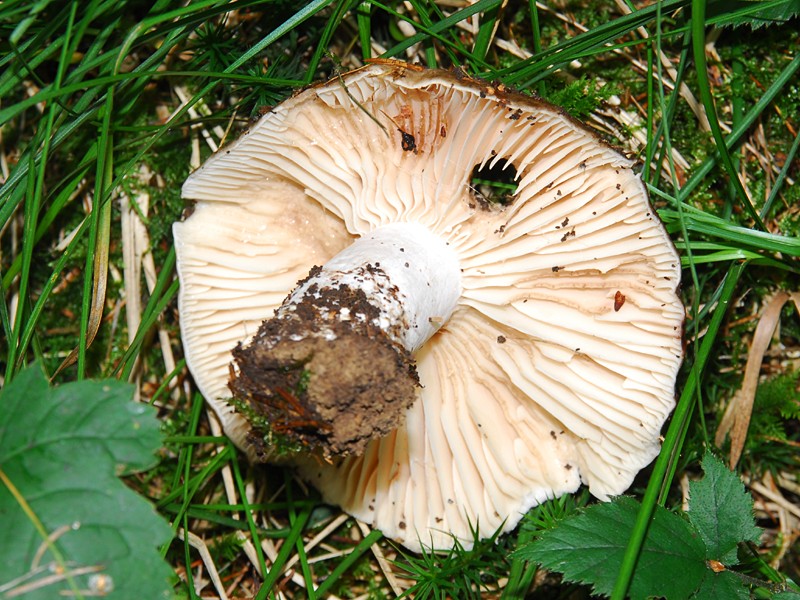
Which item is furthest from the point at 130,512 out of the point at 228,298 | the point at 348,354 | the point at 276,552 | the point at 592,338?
the point at 592,338

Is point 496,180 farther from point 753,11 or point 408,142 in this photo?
point 753,11

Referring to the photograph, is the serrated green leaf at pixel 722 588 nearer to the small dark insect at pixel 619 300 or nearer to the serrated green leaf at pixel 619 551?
the serrated green leaf at pixel 619 551

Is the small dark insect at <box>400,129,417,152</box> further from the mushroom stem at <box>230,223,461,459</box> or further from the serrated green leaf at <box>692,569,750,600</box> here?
the serrated green leaf at <box>692,569,750,600</box>

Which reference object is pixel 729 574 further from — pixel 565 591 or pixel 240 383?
pixel 240 383

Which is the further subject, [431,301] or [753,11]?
[753,11]

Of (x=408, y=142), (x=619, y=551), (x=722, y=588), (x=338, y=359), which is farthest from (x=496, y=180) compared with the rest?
(x=722, y=588)
